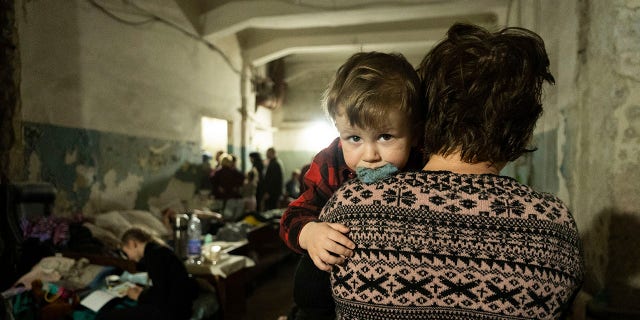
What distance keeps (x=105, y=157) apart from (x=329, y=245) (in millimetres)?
5010

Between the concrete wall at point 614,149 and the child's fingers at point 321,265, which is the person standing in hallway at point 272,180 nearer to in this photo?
the concrete wall at point 614,149

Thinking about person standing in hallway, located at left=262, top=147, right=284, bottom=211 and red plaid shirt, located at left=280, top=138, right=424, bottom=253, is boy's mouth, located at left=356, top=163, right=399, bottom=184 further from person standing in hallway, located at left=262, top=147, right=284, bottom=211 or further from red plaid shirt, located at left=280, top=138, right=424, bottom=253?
person standing in hallway, located at left=262, top=147, right=284, bottom=211

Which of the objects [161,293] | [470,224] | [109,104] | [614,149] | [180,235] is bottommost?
[161,293]

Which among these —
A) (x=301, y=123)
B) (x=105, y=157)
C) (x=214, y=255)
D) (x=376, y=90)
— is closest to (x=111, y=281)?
(x=214, y=255)

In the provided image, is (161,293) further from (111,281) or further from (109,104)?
(109,104)

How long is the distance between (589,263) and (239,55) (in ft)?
24.3

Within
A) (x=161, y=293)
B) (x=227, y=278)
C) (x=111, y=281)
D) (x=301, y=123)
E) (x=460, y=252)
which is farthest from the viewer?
(x=301, y=123)

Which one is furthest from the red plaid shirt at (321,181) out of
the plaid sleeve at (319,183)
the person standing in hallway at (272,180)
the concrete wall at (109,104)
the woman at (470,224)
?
the person standing in hallway at (272,180)

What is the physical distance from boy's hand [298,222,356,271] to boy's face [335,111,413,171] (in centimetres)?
24

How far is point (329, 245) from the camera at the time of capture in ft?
2.38

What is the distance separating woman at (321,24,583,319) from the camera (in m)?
0.69

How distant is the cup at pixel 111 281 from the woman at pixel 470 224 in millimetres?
2922

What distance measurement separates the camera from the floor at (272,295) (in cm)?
423

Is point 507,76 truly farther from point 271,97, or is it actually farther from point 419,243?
point 271,97
